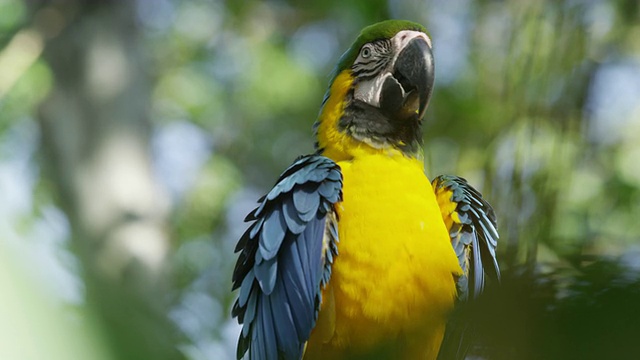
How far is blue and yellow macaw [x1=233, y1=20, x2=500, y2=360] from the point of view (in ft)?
6.24

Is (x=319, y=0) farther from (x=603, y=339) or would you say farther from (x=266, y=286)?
(x=603, y=339)

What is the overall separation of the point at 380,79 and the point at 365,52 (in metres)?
0.16

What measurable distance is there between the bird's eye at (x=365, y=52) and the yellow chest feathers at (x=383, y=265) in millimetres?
636

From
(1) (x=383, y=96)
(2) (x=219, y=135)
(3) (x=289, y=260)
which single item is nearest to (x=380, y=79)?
(1) (x=383, y=96)

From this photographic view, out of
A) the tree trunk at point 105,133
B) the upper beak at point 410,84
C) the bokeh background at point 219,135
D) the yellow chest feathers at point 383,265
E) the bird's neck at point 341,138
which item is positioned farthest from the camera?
the tree trunk at point 105,133

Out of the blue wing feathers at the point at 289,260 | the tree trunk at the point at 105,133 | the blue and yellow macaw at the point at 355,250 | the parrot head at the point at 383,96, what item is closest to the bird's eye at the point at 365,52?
the parrot head at the point at 383,96

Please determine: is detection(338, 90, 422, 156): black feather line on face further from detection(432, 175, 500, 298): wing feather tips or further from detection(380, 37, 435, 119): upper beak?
detection(432, 175, 500, 298): wing feather tips

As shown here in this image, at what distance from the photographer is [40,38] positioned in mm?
4867

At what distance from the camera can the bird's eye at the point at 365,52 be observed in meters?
2.51

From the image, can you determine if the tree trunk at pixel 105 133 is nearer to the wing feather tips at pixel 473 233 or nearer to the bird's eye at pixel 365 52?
the bird's eye at pixel 365 52

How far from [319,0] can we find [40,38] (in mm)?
2307

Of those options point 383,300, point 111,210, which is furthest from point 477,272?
point 111,210

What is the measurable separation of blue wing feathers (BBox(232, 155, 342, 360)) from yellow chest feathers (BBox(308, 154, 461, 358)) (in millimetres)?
47

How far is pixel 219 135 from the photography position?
860 cm
